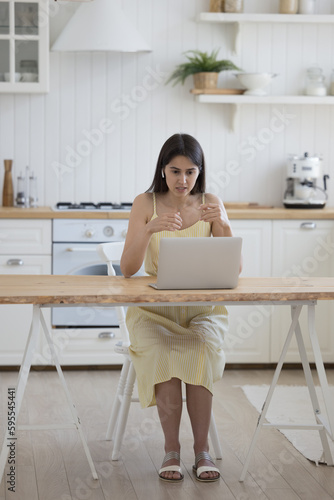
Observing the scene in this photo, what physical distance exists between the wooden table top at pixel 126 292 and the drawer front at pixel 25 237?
144 centimetres

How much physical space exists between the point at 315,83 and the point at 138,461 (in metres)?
2.69

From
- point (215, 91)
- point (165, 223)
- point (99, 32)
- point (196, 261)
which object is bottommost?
point (196, 261)

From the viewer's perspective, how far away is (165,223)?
2637 mm

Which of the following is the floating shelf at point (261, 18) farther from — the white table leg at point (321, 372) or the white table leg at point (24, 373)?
the white table leg at point (24, 373)

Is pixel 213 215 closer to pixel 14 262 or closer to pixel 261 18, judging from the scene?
pixel 14 262

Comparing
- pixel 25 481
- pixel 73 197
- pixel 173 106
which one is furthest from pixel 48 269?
pixel 25 481

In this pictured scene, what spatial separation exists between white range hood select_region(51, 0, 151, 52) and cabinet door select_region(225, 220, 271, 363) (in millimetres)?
1178

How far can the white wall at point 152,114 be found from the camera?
15.0 ft

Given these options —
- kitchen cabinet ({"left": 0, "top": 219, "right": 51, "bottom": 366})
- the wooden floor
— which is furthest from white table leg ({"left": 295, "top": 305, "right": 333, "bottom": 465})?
kitchen cabinet ({"left": 0, "top": 219, "right": 51, "bottom": 366})

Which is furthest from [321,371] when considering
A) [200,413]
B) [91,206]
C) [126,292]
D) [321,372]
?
[91,206]

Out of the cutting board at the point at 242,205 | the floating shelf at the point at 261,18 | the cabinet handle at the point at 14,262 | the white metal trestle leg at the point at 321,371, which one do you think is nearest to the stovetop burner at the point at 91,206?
the cabinet handle at the point at 14,262

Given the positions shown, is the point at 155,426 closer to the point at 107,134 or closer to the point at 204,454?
the point at 204,454

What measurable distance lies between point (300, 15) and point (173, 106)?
909 millimetres

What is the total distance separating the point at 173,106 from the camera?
4.66 m
